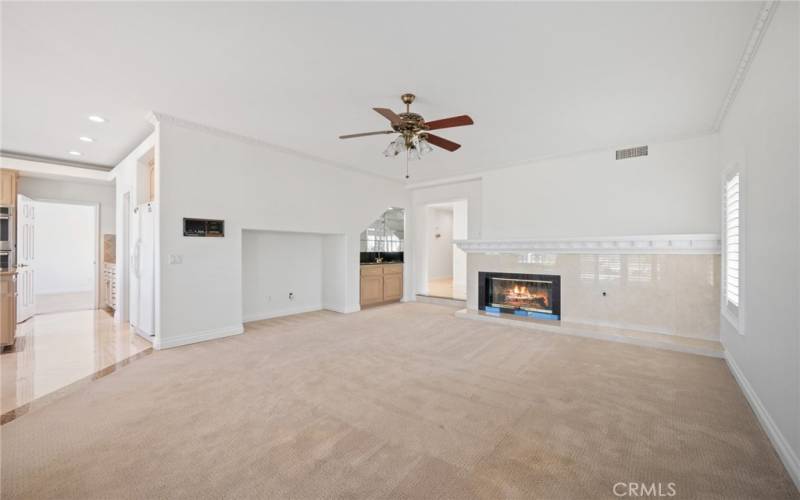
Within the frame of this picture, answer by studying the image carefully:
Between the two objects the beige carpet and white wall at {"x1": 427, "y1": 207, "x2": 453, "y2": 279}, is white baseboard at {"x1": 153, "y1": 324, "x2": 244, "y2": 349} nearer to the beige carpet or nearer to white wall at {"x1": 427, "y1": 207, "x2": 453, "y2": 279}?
the beige carpet

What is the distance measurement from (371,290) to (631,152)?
5057mm

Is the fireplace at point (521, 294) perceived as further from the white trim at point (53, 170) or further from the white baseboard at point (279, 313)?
the white trim at point (53, 170)

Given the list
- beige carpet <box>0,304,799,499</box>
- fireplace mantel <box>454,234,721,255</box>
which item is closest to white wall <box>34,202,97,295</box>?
beige carpet <box>0,304,799,499</box>

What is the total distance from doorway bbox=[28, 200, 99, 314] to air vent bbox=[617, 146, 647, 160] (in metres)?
11.4

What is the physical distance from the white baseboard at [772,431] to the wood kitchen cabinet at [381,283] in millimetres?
5391

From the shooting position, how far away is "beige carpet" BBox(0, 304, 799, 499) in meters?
1.75

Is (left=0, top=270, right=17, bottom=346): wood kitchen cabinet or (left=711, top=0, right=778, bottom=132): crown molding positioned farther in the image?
(left=0, top=270, right=17, bottom=346): wood kitchen cabinet

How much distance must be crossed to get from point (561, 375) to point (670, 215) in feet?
10.1

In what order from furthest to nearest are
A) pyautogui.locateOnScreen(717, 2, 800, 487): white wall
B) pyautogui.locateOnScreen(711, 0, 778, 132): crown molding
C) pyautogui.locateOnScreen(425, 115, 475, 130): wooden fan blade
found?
pyautogui.locateOnScreen(425, 115, 475, 130): wooden fan blade → pyautogui.locateOnScreen(711, 0, 778, 132): crown molding → pyautogui.locateOnScreen(717, 2, 800, 487): white wall

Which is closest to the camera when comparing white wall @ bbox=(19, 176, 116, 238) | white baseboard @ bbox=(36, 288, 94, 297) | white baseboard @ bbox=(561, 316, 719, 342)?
white baseboard @ bbox=(561, 316, 719, 342)

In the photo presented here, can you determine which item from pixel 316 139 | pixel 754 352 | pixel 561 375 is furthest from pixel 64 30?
pixel 754 352

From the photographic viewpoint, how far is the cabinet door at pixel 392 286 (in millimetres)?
7297

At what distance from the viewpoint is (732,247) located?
3.34m

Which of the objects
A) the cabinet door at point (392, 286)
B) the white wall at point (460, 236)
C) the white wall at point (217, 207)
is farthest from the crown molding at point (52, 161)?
the white wall at point (460, 236)
